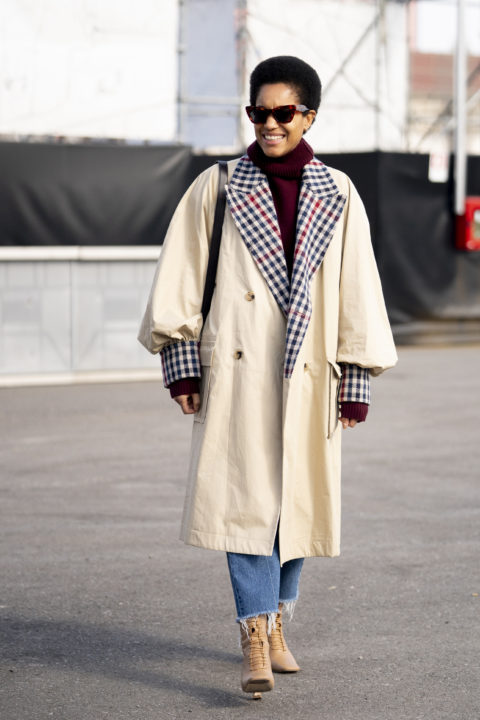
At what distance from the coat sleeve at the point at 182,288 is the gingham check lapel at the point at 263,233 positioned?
0.37ft

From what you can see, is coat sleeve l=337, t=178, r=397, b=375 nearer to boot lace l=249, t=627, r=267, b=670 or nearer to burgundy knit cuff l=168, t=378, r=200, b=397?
burgundy knit cuff l=168, t=378, r=200, b=397

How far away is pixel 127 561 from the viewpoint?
5.70m

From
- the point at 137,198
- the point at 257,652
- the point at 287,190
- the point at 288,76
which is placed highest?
the point at 288,76

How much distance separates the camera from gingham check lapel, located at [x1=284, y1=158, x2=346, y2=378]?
390 centimetres

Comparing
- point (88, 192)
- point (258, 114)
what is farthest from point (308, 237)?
point (88, 192)

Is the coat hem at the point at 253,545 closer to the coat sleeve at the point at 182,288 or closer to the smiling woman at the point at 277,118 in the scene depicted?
the coat sleeve at the point at 182,288

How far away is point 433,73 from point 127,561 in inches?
1784

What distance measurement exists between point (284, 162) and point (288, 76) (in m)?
0.25

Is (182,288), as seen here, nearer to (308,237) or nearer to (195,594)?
(308,237)

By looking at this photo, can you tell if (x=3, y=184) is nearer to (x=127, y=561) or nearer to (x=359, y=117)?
(x=359, y=117)

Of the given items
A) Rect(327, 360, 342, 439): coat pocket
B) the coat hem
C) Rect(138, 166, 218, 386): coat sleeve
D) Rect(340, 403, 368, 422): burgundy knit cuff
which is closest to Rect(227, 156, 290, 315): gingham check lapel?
Rect(138, 166, 218, 386): coat sleeve

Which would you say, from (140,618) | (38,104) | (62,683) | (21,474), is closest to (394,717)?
(62,683)

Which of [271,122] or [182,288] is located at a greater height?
[271,122]

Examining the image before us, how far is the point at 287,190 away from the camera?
4.04 m
